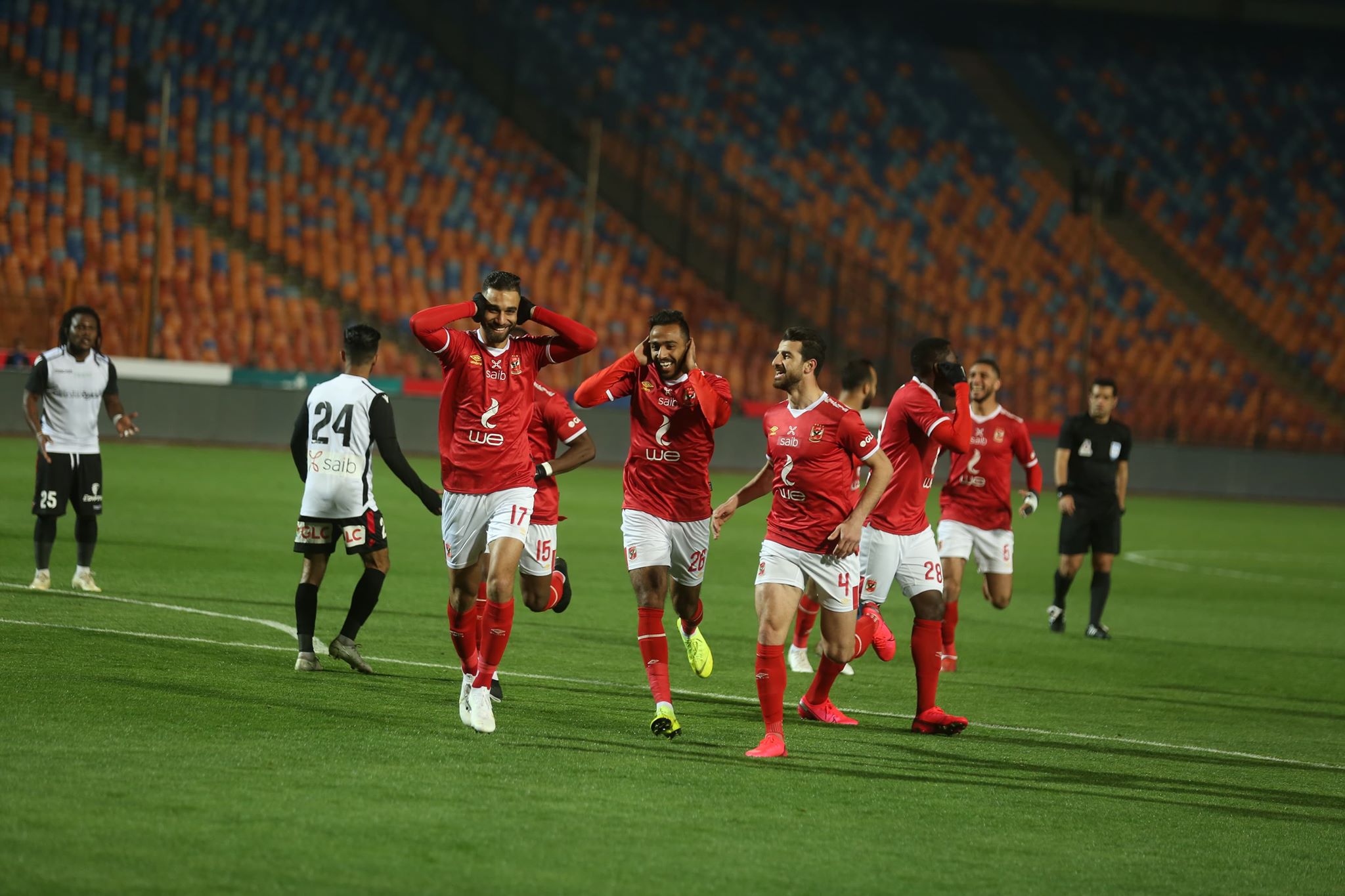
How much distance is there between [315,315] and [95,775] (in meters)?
25.0

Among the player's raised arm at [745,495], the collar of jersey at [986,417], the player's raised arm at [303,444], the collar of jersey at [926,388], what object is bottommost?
the player's raised arm at [745,495]

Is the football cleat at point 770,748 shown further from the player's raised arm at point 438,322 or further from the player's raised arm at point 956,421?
the player's raised arm at point 438,322

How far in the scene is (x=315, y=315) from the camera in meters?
30.4

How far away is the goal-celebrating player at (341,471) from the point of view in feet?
29.6

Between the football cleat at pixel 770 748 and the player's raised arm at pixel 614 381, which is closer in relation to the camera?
the football cleat at pixel 770 748

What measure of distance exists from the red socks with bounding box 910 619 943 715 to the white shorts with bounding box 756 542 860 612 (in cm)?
89

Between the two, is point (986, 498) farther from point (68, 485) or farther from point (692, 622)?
point (68, 485)

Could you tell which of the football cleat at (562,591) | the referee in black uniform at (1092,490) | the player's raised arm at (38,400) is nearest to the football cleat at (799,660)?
the football cleat at (562,591)

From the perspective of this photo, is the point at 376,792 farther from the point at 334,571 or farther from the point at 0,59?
the point at 0,59

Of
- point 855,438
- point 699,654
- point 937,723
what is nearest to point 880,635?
point 937,723

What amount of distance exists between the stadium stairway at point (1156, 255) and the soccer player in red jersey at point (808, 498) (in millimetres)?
31824

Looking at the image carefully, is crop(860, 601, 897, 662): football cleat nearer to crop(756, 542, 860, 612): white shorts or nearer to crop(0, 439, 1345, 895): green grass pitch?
crop(0, 439, 1345, 895): green grass pitch

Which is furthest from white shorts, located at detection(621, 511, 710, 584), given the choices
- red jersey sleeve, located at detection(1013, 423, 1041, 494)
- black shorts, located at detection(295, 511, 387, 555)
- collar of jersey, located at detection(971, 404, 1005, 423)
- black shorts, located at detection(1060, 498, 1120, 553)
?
black shorts, located at detection(1060, 498, 1120, 553)

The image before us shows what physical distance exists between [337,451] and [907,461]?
3.22 meters
